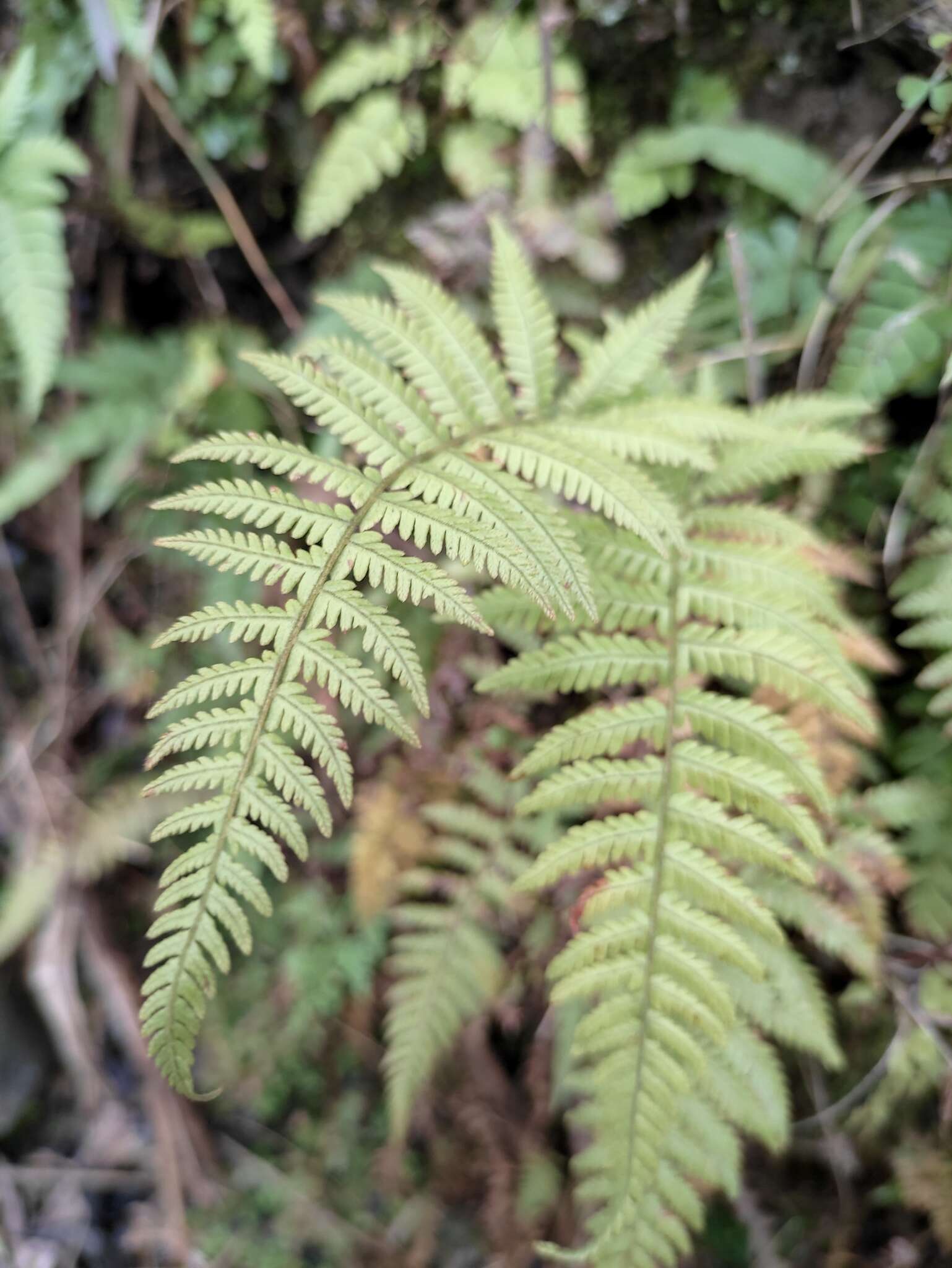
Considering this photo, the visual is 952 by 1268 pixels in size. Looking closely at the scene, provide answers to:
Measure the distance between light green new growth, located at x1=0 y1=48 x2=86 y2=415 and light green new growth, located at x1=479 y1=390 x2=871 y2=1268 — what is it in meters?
1.71

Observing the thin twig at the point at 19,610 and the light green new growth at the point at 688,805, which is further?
the thin twig at the point at 19,610

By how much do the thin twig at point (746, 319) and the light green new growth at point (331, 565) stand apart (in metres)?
0.76

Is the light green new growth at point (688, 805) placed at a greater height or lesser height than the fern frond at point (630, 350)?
lesser

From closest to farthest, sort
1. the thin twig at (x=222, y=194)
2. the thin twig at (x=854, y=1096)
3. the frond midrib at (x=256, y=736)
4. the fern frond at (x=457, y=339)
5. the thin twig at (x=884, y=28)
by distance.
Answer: the frond midrib at (x=256, y=736) < the fern frond at (x=457, y=339) < the thin twig at (x=884, y=28) < the thin twig at (x=854, y=1096) < the thin twig at (x=222, y=194)

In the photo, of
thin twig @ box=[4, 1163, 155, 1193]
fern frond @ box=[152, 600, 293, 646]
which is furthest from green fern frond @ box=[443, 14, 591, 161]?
thin twig @ box=[4, 1163, 155, 1193]

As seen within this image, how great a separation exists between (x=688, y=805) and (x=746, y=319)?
138cm

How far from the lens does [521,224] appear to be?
8.29 feet

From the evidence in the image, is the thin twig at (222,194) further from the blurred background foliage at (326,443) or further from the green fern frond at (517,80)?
the green fern frond at (517,80)

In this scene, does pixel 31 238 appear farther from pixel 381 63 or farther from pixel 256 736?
pixel 256 736

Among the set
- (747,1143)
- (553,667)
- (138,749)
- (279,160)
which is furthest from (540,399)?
(138,749)

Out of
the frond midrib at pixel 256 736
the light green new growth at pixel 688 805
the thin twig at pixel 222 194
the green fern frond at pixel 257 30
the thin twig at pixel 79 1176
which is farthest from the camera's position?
the thin twig at pixel 79 1176

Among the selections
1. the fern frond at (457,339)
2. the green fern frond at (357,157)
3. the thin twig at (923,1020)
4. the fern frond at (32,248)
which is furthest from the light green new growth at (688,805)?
the fern frond at (32,248)

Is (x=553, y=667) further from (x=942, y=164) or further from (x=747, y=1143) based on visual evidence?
(x=747, y=1143)

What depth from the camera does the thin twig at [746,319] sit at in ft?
7.24
